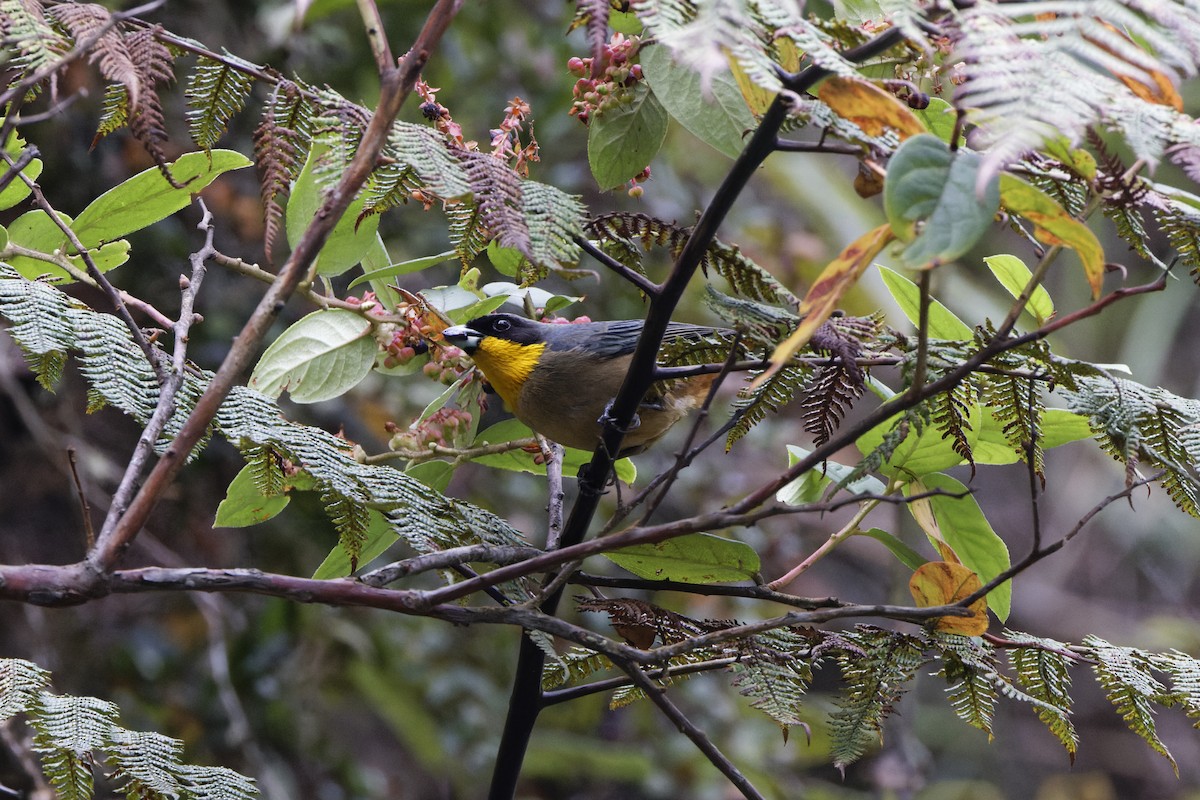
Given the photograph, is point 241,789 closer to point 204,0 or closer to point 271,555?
point 271,555

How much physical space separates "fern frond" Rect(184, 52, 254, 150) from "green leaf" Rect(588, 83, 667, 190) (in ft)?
1.63

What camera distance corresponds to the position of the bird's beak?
5.75ft

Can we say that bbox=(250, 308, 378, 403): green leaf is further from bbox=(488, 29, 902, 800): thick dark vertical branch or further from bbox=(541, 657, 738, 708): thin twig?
bbox=(541, 657, 738, 708): thin twig

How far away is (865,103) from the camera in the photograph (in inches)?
36.6

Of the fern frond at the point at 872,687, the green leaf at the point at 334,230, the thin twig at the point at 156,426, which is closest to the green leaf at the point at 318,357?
the green leaf at the point at 334,230

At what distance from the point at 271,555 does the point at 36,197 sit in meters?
3.24

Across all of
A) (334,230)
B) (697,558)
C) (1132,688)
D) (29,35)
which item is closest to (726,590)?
(697,558)

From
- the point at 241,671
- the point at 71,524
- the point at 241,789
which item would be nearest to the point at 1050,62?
the point at 241,789

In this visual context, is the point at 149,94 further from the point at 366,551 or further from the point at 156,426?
the point at 366,551

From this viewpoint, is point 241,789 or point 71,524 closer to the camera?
point 241,789

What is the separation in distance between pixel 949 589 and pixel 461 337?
0.97m

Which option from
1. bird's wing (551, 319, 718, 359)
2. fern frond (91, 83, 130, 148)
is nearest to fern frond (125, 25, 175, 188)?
fern frond (91, 83, 130, 148)

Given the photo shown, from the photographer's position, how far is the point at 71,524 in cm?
445

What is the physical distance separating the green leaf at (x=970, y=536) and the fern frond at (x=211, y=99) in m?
1.10
